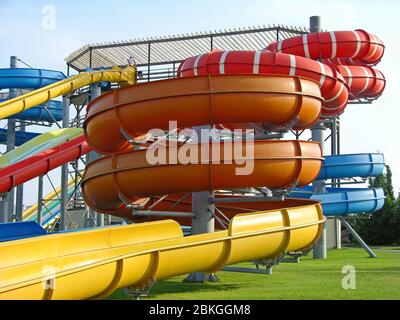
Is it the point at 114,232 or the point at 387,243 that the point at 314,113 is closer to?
the point at 114,232

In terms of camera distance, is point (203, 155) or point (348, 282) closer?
point (203, 155)

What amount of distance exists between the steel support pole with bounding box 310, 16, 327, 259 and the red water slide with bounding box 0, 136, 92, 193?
8.23 metres

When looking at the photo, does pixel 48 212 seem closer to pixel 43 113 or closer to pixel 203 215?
pixel 43 113

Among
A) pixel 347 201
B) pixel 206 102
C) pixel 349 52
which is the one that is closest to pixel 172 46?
pixel 349 52

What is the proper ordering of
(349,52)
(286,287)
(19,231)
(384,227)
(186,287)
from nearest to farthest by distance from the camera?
(286,287), (19,231), (186,287), (349,52), (384,227)

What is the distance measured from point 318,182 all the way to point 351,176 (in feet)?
4.46

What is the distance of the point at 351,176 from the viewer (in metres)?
21.2

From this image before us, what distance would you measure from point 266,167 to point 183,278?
391 cm

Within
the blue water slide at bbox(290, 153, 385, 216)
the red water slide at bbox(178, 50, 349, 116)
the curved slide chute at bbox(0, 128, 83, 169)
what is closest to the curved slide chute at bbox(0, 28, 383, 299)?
the red water slide at bbox(178, 50, 349, 116)

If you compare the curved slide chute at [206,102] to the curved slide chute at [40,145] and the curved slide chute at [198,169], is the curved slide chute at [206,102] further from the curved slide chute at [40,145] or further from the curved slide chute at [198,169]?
the curved slide chute at [40,145]

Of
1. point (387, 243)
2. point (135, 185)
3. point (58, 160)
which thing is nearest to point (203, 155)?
point (135, 185)

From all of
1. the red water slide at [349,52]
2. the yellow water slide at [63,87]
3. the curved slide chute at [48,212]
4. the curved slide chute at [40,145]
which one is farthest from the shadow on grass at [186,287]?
the curved slide chute at [48,212]

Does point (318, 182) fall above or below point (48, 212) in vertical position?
above
